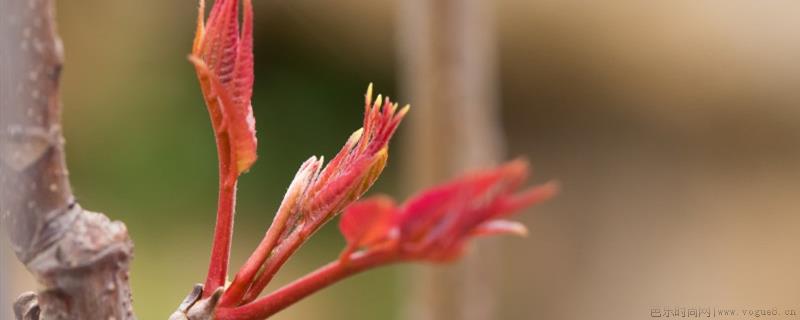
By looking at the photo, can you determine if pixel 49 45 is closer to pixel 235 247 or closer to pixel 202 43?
pixel 202 43

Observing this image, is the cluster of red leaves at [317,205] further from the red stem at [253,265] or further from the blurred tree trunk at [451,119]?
the blurred tree trunk at [451,119]

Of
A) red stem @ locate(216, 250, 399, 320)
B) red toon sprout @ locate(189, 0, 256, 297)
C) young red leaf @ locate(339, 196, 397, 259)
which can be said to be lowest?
red stem @ locate(216, 250, 399, 320)

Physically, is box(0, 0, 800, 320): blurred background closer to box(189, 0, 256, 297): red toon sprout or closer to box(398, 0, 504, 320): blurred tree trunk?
box(398, 0, 504, 320): blurred tree trunk

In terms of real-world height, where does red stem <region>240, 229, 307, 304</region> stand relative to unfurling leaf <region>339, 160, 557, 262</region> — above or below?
below

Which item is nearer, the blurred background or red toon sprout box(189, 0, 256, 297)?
red toon sprout box(189, 0, 256, 297)

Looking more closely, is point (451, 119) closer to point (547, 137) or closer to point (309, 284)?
point (309, 284)

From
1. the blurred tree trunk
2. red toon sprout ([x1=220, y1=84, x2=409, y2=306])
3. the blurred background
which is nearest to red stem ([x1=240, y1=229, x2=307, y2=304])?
red toon sprout ([x1=220, y1=84, x2=409, y2=306])

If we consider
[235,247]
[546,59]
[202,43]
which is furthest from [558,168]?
[202,43]

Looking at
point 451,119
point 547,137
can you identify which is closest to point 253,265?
point 451,119
